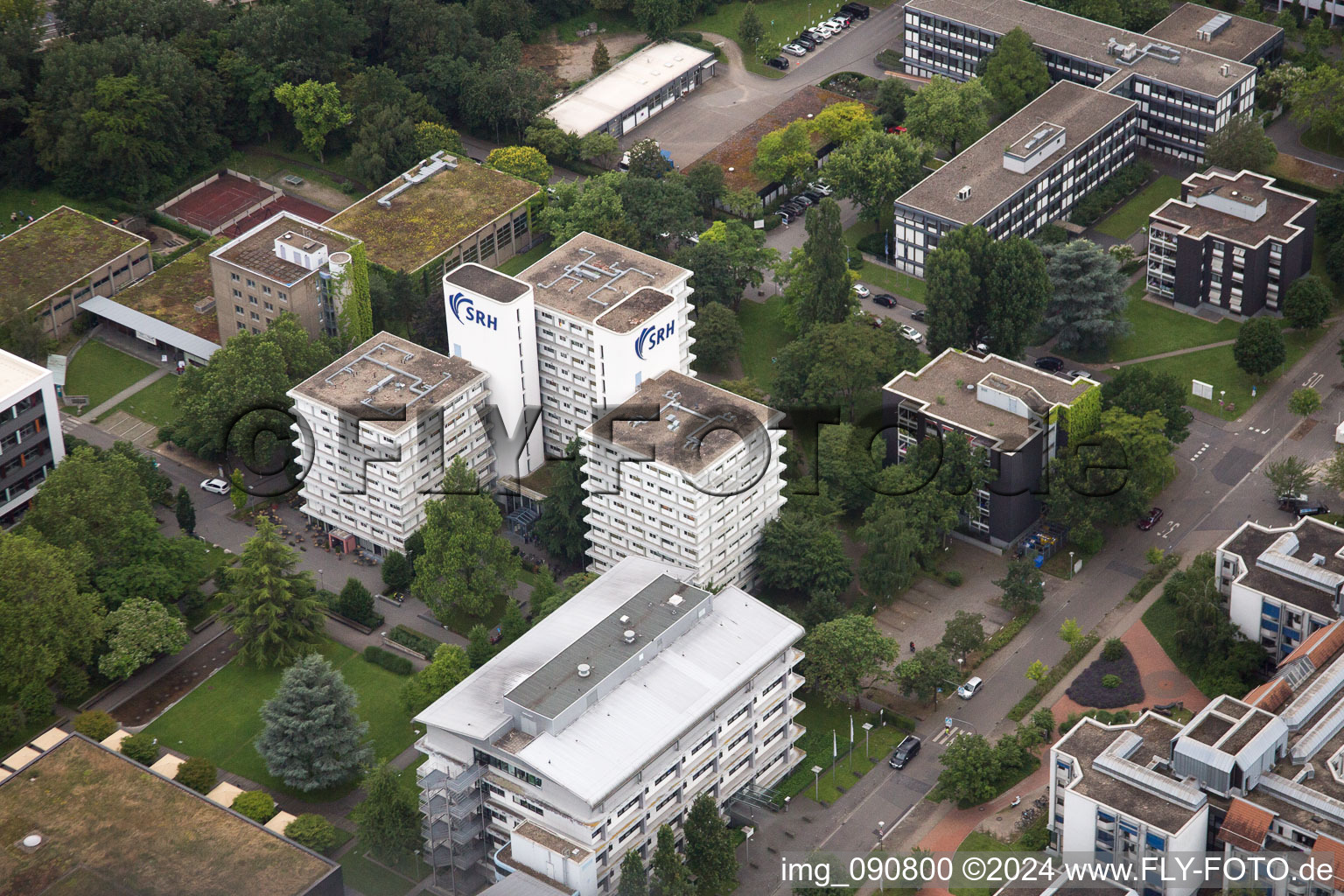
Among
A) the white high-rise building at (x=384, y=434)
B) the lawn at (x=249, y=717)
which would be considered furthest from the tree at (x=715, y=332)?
the lawn at (x=249, y=717)

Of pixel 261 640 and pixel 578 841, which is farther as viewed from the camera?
pixel 261 640

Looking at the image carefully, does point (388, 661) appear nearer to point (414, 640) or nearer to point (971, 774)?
point (414, 640)

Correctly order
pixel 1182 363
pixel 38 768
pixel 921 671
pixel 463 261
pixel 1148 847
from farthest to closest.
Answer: pixel 463 261
pixel 1182 363
pixel 921 671
pixel 38 768
pixel 1148 847

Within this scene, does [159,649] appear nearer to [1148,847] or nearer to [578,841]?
[578,841]

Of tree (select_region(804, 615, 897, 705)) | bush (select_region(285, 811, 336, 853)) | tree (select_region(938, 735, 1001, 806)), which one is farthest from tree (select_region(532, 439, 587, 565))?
tree (select_region(938, 735, 1001, 806))

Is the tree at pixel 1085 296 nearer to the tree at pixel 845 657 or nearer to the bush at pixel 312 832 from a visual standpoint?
the tree at pixel 845 657

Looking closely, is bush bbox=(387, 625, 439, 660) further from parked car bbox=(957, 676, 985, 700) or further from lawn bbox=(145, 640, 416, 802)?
parked car bbox=(957, 676, 985, 700)

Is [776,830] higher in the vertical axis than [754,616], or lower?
lower

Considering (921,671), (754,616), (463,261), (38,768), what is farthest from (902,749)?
(463,261)
